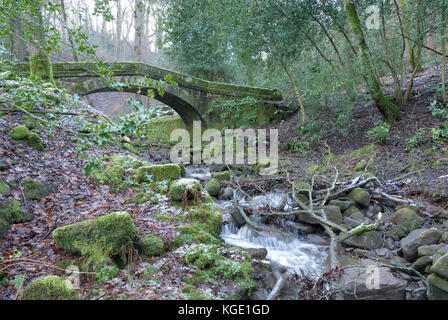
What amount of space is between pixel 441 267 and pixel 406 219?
1.80 meters

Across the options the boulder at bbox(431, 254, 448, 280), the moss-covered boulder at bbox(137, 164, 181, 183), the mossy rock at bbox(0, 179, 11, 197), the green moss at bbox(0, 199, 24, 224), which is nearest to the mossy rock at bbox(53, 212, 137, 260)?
the green moss at bbox(0, 199, 24, 224)

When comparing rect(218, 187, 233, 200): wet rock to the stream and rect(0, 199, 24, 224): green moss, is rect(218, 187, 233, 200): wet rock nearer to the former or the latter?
the stream

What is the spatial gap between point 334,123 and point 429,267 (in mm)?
7272

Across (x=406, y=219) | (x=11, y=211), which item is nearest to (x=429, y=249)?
(x=406, y=219)

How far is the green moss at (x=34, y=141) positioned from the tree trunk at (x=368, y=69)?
8.31 metres

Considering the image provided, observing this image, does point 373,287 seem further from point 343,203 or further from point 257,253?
point 343,203

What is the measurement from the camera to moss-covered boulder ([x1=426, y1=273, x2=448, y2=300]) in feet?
11.0

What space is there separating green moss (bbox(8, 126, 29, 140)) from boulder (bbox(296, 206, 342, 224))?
5432 mm

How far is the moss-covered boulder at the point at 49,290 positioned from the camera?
2.44 meters

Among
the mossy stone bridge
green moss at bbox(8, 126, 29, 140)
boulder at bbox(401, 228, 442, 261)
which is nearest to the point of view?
boulder at bbox(401, 228, 442, 261)

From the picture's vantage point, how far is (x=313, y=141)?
10.6 m

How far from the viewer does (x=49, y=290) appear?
8.11 ft
